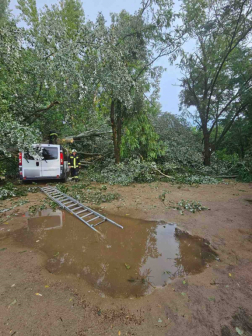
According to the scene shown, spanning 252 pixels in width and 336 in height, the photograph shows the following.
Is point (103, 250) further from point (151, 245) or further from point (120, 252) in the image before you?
point (151, 245)

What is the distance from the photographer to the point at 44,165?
27.6 feet

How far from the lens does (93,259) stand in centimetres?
310

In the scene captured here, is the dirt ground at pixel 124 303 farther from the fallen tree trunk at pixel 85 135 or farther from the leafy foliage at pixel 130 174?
the fallen tree trunk at pixel 85 135

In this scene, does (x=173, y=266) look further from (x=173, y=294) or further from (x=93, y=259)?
(x=93, y=259)

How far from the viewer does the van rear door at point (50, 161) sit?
27.6ft

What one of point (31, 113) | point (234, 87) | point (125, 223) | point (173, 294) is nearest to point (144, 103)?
point (31, 113)

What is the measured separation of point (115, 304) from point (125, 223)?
238 centimetres

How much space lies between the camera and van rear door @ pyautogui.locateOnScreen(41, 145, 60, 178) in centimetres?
840

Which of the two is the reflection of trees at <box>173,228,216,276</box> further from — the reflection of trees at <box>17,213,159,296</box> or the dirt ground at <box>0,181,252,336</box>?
the reflection of trees at <box>17,213,159,296</box>

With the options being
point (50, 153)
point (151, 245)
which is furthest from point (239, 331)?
point (50, 153)

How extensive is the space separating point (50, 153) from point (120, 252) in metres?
6.64

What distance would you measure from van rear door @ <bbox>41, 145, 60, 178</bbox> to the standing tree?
33.3ft

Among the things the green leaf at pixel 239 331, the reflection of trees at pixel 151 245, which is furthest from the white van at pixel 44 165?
the green leaf at pixel 239 331

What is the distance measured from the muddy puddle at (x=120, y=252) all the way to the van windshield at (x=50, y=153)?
14.3 ft
